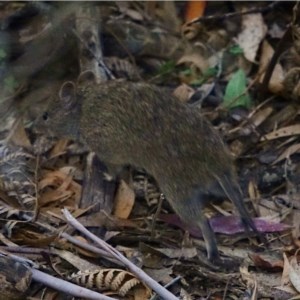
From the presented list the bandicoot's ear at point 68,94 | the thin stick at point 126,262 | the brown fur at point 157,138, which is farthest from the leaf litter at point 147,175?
the bandicoot's ear at point 68,94

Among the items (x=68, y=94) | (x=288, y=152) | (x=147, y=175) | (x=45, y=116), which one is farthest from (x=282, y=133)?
(x=45, y=116)

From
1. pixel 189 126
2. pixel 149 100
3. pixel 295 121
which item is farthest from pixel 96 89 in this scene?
pixel 295 121

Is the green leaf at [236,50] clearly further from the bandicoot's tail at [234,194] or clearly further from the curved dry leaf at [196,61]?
the bandicoot's tail at [234,194]

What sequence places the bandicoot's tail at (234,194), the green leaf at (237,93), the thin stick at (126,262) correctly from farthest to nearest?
the green leaf at (237,93) → the bandicoot's tail at (234,194) → the thin stick at (126,262)

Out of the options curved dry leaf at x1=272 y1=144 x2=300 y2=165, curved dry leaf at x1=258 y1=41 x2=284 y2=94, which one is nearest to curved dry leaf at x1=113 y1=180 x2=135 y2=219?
curved dry leaf at x1=272 y1=144 x2=300 y2=165

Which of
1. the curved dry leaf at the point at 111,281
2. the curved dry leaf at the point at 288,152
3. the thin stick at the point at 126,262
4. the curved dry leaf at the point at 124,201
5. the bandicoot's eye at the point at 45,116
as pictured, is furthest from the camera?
the bandicoot's eye at the point at 45,116

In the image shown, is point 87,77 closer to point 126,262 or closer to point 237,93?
point 237,93
